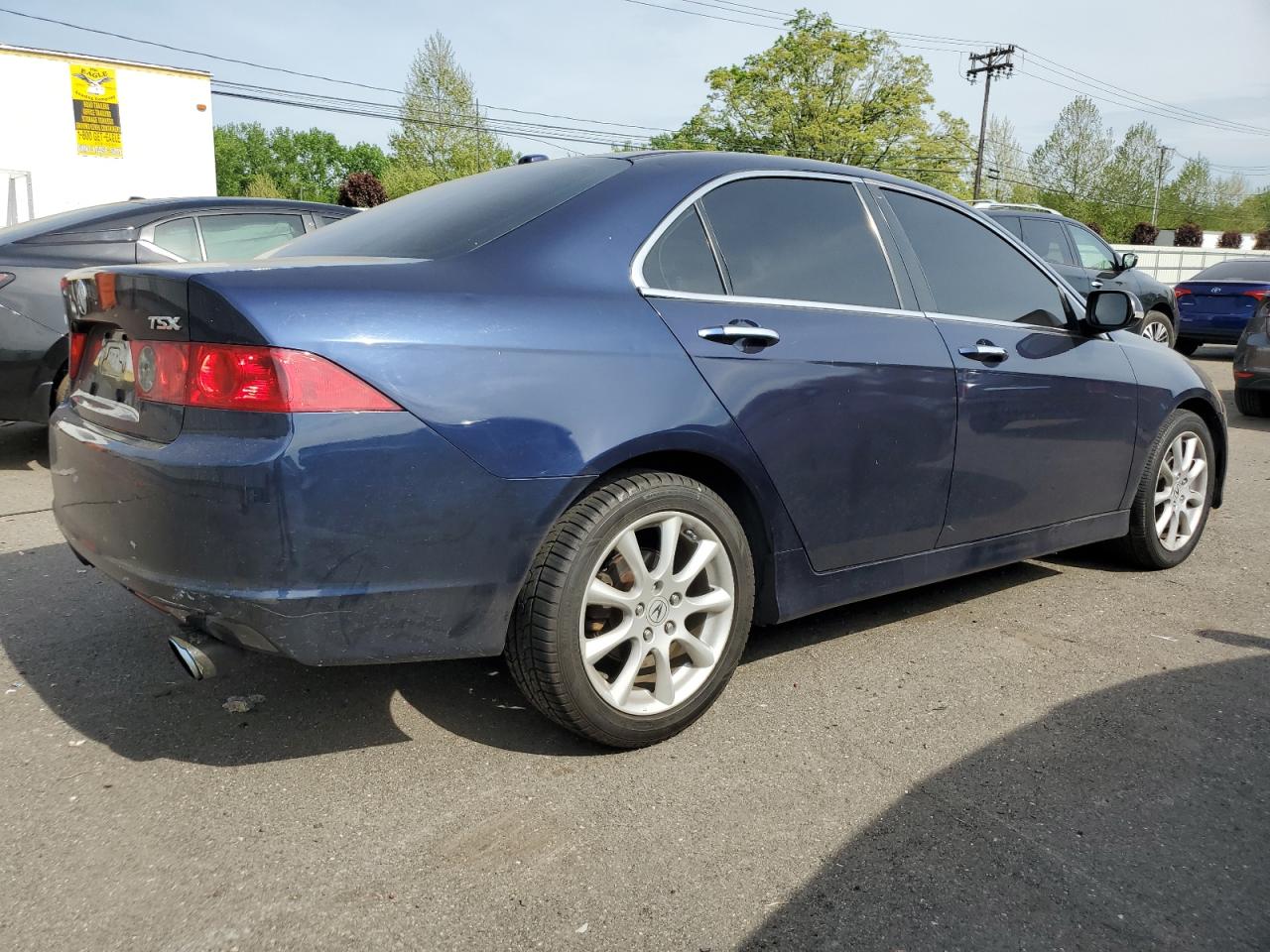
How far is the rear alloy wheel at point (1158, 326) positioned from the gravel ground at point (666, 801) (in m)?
10.6

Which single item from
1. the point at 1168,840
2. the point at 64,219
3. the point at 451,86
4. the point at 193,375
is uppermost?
the point at 451,86

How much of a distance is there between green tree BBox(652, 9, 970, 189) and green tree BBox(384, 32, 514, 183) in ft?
34.7

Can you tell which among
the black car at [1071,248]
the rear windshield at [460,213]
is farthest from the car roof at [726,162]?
the black car at [1071,248]

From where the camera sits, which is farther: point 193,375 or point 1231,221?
point 1231,221

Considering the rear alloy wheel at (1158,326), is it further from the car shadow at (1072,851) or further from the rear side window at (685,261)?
the rear side window at (685,261)

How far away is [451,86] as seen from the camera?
51.3 metres

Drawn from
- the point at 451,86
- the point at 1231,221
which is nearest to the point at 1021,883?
the point at 451,86

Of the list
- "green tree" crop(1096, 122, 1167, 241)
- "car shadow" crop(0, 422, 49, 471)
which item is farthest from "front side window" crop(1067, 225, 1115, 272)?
"green tree" crop(1096, 122, 1167, 241)

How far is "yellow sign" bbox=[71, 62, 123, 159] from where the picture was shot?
2373 centimetres

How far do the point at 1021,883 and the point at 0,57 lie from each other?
2714cm

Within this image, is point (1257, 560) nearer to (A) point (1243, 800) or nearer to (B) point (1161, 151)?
(A) point (1243, 800)

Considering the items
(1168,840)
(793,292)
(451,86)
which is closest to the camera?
(1168,840)

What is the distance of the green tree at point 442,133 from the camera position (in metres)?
49.9

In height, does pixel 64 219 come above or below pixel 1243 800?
above
